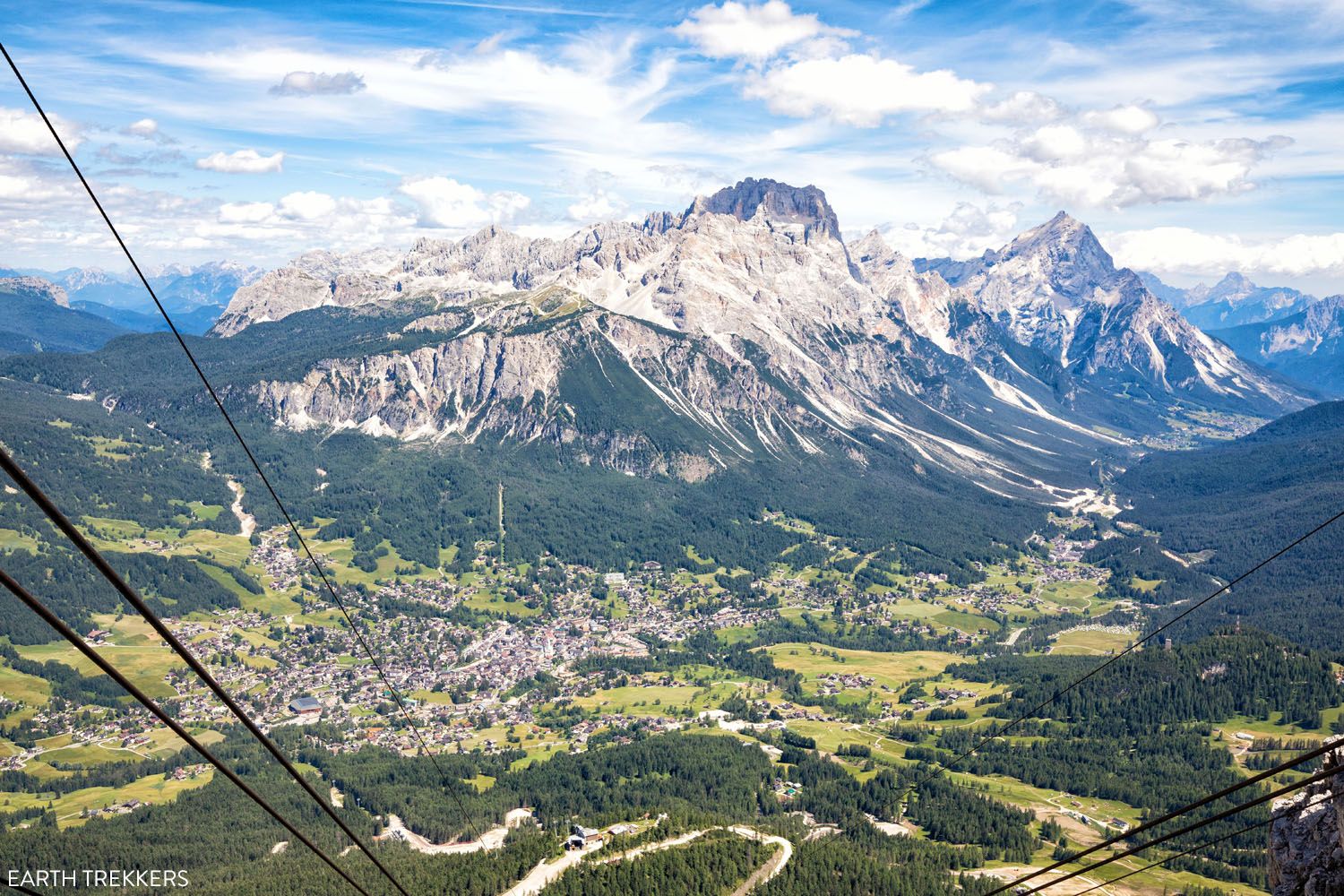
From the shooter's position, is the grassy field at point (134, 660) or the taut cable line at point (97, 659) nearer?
the taut cable line at point (97, 659)

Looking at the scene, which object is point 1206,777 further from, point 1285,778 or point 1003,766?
point 1003,766

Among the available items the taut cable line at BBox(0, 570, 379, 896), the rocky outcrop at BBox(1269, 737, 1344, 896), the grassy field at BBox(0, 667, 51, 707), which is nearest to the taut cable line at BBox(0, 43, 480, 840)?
the taut cable line at BBox(0, 570, 379, 896)

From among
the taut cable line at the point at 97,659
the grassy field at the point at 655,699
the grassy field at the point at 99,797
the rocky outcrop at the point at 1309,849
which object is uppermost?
the taut cable line at the point at 97,659

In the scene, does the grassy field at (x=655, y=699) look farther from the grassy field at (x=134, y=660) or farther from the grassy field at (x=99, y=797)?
the grassy field at (x=134, y=660)

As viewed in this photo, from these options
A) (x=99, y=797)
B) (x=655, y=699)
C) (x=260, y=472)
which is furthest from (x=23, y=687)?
(x=260, y=472)

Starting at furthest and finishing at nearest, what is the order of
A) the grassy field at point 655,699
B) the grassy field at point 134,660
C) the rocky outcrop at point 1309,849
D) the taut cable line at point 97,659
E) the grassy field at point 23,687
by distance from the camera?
1. the grassy field at point 655,699
2. the grassy field at point 134,660
3. the grassy field at point 23,687
4. the rocky outcrop at point 1309,849
5. the taut cable line at point 97,659

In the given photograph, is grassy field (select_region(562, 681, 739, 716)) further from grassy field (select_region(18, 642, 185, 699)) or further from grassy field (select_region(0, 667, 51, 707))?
grassy field (select_region(0, 667, 51, 707))

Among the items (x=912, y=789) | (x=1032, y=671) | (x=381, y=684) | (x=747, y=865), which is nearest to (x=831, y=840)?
(x=747, y=865)

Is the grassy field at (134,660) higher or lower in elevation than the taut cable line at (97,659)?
lower

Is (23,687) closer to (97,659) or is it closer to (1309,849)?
(97,659)

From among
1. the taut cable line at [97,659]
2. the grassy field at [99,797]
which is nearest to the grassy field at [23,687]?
the grassy field at [99,797]

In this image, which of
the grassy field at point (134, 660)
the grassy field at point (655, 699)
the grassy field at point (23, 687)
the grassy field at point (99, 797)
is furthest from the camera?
the grassy field at point (655, 699)
